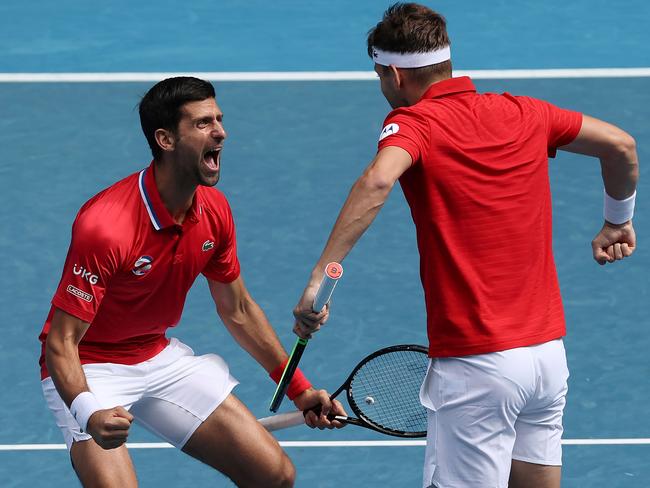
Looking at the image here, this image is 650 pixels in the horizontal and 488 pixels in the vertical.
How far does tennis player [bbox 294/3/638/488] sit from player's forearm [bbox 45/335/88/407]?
36.3 inches

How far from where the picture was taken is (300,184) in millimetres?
9625

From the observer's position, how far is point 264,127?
33.9 ft

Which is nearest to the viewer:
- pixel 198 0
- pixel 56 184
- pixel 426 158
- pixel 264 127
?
pixel 426 158

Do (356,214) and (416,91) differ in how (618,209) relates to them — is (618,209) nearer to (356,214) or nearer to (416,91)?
(416,91)

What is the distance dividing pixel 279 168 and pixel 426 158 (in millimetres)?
5003

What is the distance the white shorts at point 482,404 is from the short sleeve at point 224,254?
4.05 feet

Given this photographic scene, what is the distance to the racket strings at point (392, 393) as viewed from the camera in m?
5.98

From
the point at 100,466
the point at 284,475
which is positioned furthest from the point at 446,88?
the point at 100,466

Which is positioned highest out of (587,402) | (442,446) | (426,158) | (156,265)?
(426,158)

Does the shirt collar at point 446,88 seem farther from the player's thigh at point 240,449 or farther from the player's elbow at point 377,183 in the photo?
the player's thigh at point 240,449

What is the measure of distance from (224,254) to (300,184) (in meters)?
3.66

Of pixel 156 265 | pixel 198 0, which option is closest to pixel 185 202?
pixel 156 265

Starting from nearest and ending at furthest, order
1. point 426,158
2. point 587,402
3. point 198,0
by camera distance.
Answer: point 426,158
point 587,402
point 198,0

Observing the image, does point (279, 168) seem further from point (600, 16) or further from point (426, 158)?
point (426, 158)
